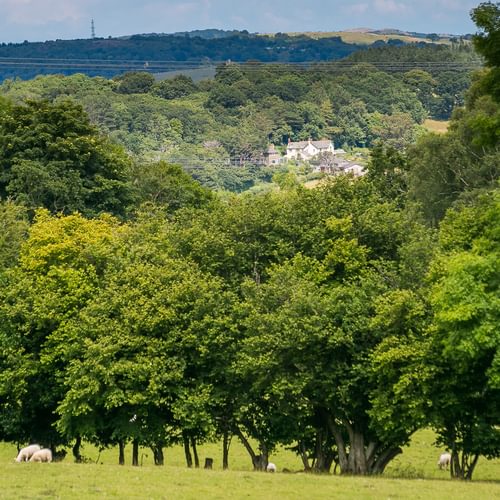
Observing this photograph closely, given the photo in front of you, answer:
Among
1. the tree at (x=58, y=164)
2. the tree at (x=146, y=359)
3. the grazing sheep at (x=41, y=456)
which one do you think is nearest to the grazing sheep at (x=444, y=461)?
the tree at (x=146, y=359)

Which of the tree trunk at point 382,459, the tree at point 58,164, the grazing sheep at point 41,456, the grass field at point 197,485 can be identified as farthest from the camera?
the tree at point 58,164

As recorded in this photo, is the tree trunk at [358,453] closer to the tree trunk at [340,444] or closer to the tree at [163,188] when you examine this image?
the tree trunk at [340,444]

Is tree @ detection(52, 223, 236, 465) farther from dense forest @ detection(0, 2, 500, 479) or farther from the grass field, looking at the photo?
the grass field

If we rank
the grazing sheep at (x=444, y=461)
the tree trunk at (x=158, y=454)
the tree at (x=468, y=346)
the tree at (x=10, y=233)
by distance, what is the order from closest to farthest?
the tree at (x=468, y=346) < the tree trunk at (x=158, y=454) < the grazing sheep at (x=444, y=461) < the tree at (x=10, y=233)

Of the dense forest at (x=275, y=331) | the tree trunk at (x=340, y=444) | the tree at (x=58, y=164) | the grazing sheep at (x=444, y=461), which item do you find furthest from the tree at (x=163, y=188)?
the tree trunk at (x=340, y=444)

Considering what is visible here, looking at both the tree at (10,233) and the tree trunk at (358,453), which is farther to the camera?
the tree at (10,233)

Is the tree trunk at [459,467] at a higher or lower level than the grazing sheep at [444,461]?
higher

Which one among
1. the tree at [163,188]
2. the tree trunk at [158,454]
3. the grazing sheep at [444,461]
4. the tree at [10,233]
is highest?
the tree at [163,188]

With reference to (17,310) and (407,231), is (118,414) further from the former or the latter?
(407,231)

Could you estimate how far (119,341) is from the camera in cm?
4409

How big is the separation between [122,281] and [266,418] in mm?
8134

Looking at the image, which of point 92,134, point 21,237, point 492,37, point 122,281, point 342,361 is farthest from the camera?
point 92,134

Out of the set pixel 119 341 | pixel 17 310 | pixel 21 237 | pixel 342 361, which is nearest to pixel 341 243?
pixel 342 361

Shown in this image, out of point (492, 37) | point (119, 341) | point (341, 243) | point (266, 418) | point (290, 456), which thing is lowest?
point (290, 456)
